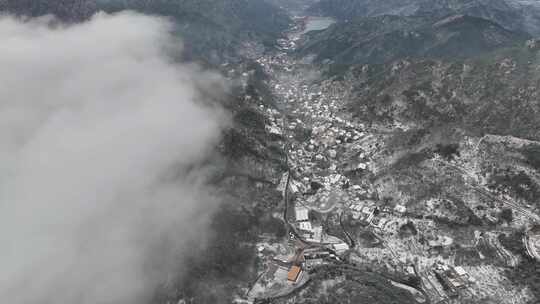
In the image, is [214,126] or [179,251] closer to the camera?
[179,251]

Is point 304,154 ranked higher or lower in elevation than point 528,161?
lower

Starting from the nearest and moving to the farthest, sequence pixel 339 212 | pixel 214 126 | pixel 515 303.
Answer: pixel 515 303, pixel 339 212, pixel 214 126

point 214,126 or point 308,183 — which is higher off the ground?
point 214,126

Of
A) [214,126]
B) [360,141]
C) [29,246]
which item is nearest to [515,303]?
[360,141]

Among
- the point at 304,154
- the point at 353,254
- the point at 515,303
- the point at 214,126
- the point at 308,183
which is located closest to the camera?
the point at 515,303

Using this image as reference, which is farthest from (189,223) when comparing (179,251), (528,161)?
(528,161)

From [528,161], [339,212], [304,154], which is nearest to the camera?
[528,161]

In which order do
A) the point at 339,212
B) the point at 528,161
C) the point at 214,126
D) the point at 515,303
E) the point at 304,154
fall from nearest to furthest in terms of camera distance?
1. the point at 515,303
2. the point at 528,161
3. the point at 339,212
4. the point at 214,126
5. the point at 304,154

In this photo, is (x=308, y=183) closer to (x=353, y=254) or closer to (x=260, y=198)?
(x=260, y=198)

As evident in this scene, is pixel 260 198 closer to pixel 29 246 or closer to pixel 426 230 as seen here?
pixel 426 230
